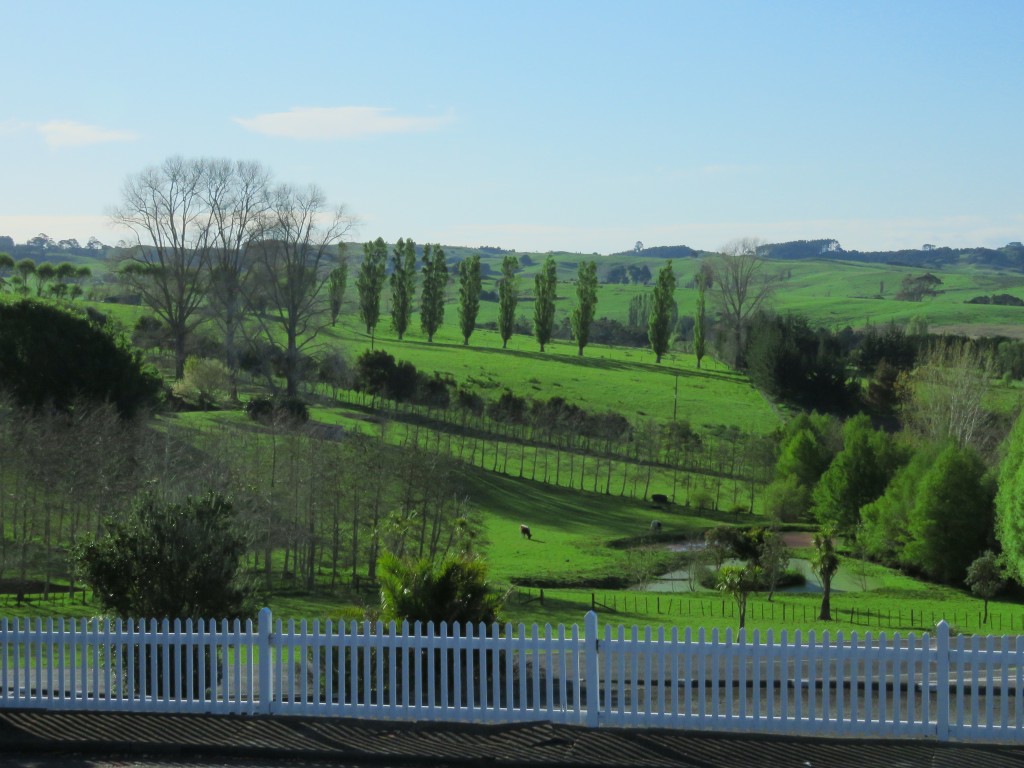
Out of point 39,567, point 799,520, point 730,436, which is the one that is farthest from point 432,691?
point 730,436

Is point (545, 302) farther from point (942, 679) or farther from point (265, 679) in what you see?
point (942, 679)

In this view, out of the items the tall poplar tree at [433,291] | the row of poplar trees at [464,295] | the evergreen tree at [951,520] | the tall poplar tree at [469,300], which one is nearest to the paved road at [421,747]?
the evergreen tree at [951,520]

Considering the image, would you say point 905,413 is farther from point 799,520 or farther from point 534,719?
point 534,719

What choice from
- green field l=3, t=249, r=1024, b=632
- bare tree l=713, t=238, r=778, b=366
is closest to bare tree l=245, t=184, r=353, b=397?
green field l=3, t=249, r=1024, b=632

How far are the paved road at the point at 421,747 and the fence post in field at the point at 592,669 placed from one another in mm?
195

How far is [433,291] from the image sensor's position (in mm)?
110938

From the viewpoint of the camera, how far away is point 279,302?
80812 mm

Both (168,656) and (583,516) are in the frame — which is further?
(583,516)

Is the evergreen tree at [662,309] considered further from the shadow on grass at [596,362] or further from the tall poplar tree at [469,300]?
the tall poplar tree at [469,300]

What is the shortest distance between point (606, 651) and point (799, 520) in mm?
52979

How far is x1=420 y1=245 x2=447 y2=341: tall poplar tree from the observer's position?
110312 mm

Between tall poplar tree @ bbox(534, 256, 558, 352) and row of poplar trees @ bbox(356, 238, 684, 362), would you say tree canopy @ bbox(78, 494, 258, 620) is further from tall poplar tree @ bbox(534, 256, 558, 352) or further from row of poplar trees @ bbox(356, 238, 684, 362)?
tall poplar tree @ bbox(534, 256, 558, 352)

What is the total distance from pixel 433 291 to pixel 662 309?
22.2 m

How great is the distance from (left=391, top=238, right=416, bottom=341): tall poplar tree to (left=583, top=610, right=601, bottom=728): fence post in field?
319ft
